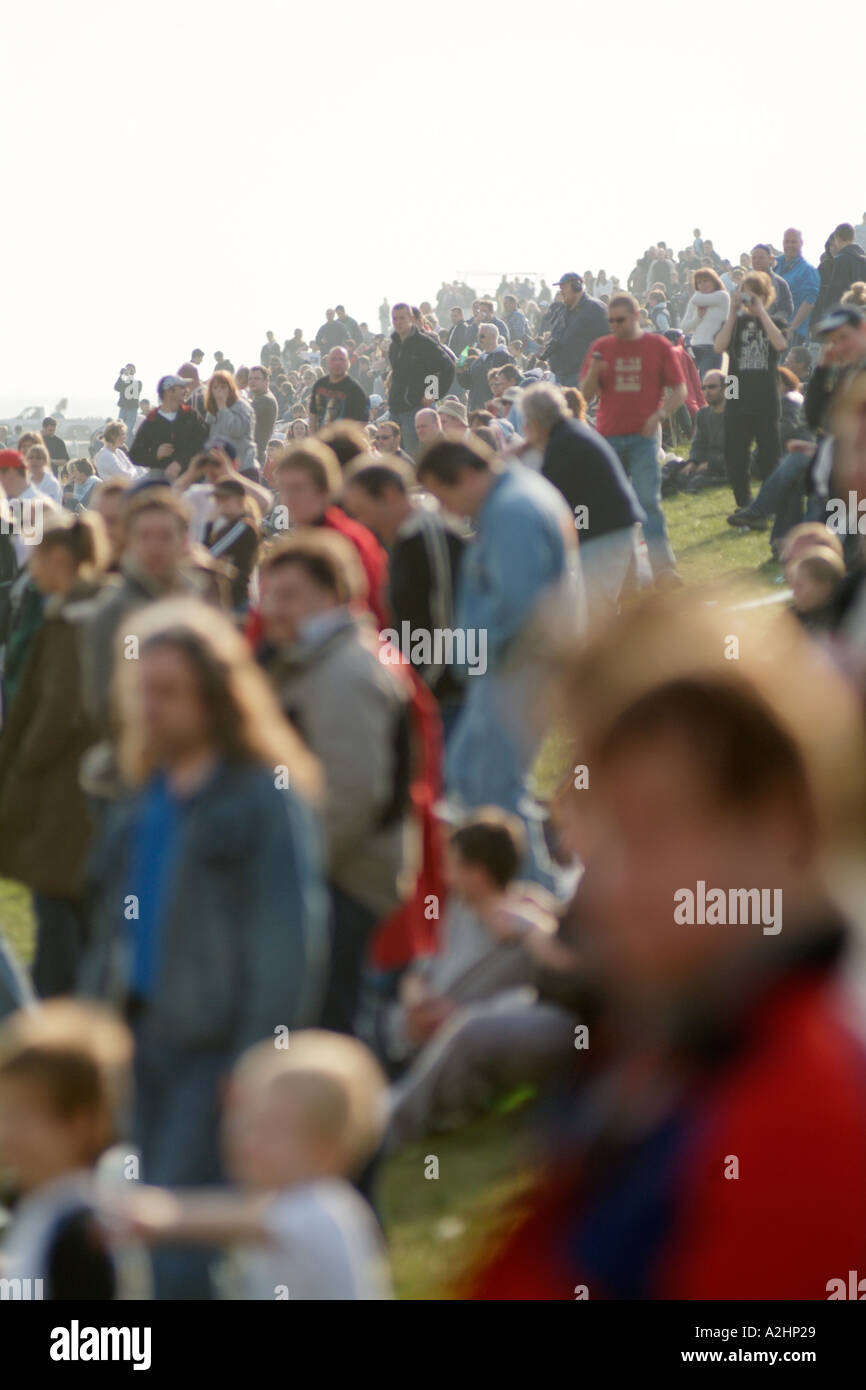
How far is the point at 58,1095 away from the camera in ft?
12.8

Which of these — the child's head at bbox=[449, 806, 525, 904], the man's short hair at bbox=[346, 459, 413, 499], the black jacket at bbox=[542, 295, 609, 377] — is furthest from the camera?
the black jacket at bbox=[542, 295, 609, 377]

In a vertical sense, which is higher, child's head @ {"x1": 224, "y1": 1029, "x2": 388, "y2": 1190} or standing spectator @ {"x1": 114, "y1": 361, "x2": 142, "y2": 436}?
standing spectator @ {"x1": 114, "y1": 361, "x2": 142, "y2": 436}

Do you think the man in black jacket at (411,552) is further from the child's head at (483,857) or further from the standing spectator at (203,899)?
the standing spectator at (203,899)

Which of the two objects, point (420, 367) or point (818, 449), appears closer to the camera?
point (818, 449)

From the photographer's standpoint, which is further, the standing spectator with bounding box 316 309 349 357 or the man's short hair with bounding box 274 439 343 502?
the standing spectator with bounding box 316 309 349 357

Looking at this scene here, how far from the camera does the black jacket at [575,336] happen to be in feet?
55.2

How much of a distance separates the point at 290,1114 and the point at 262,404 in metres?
15.6

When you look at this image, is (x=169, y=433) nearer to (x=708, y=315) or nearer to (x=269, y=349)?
(x=708, y=315)

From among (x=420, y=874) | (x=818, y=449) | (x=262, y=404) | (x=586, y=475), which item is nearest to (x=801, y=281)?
(x=262, y=404)

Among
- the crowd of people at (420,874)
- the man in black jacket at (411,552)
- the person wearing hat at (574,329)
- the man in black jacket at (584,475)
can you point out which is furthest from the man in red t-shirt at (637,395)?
the man in black jacket at (411,552)

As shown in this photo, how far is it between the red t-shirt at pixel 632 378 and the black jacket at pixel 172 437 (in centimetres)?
334

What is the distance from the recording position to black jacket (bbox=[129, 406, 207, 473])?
48.0 ft

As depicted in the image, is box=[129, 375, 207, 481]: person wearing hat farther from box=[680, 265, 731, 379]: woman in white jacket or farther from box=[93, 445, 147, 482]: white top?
box=[680, 265, 731, 379]: woman in white jacket

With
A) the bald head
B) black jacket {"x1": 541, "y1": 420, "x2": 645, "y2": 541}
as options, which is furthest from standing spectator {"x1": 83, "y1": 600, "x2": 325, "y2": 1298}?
the bald head
